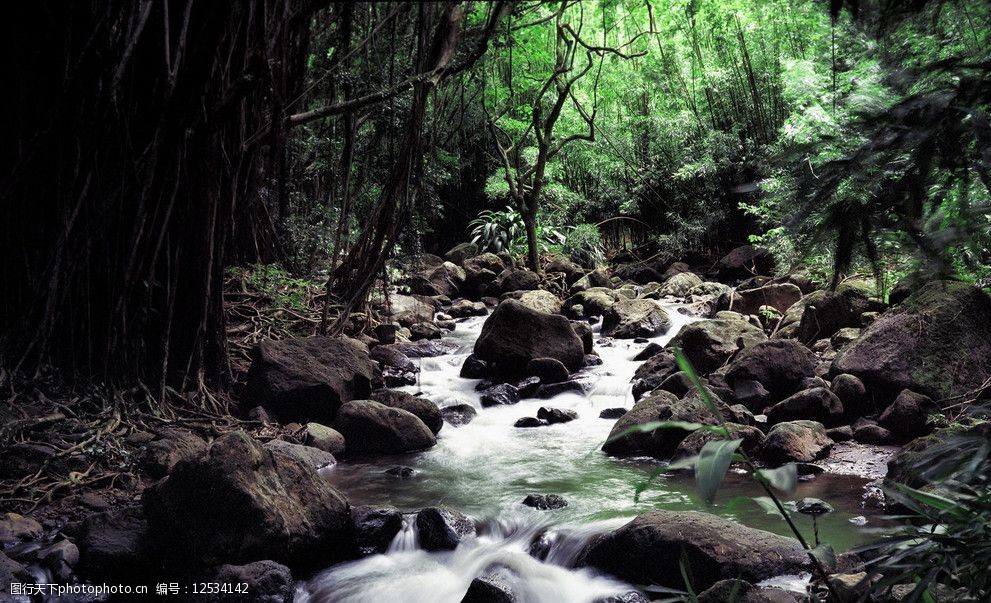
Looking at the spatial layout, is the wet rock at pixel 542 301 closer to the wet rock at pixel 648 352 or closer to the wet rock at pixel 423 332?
the wet rock at pixel 423 332

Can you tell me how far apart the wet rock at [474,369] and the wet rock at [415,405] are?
5.26 feet

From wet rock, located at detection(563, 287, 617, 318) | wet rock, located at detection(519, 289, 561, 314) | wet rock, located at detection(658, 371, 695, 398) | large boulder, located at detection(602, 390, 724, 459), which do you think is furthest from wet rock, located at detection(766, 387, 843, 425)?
wet rock, located at detection(519, 289, 561, 314)

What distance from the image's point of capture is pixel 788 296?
9.18m

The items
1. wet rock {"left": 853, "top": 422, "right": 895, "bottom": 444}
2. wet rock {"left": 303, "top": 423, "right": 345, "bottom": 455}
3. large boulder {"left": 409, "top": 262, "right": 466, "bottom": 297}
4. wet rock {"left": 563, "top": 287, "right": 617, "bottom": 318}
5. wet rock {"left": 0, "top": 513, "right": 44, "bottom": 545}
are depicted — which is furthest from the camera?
large boulder {"left": 409, "top": 262, "right": 466, "bottom": 297}

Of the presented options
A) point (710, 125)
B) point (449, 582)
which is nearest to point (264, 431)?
point (449, 582)

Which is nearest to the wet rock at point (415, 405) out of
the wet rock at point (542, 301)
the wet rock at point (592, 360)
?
the wet rock at point (592, 360)

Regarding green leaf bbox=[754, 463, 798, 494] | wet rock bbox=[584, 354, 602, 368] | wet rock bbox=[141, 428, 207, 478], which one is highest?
green leaf bbox=[754, 463, 798, 494]

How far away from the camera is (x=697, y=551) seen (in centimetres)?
304

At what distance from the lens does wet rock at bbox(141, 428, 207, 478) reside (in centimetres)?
411

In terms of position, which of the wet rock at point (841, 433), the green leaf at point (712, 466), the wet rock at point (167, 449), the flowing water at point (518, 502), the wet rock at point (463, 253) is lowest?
the flowing water at point (518, 502)

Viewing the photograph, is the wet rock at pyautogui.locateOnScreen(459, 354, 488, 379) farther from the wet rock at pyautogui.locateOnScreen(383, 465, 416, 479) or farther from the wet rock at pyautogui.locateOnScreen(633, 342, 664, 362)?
the wet rock at pyautogui.locateOnScreen(383, 465, 416, 479)

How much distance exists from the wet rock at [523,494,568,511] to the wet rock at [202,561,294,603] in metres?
1.59

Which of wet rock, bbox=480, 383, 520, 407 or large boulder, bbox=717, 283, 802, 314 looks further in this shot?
large boulder, bbox=717, 283, 802, 314

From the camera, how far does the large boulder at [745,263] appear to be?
11977 mm
